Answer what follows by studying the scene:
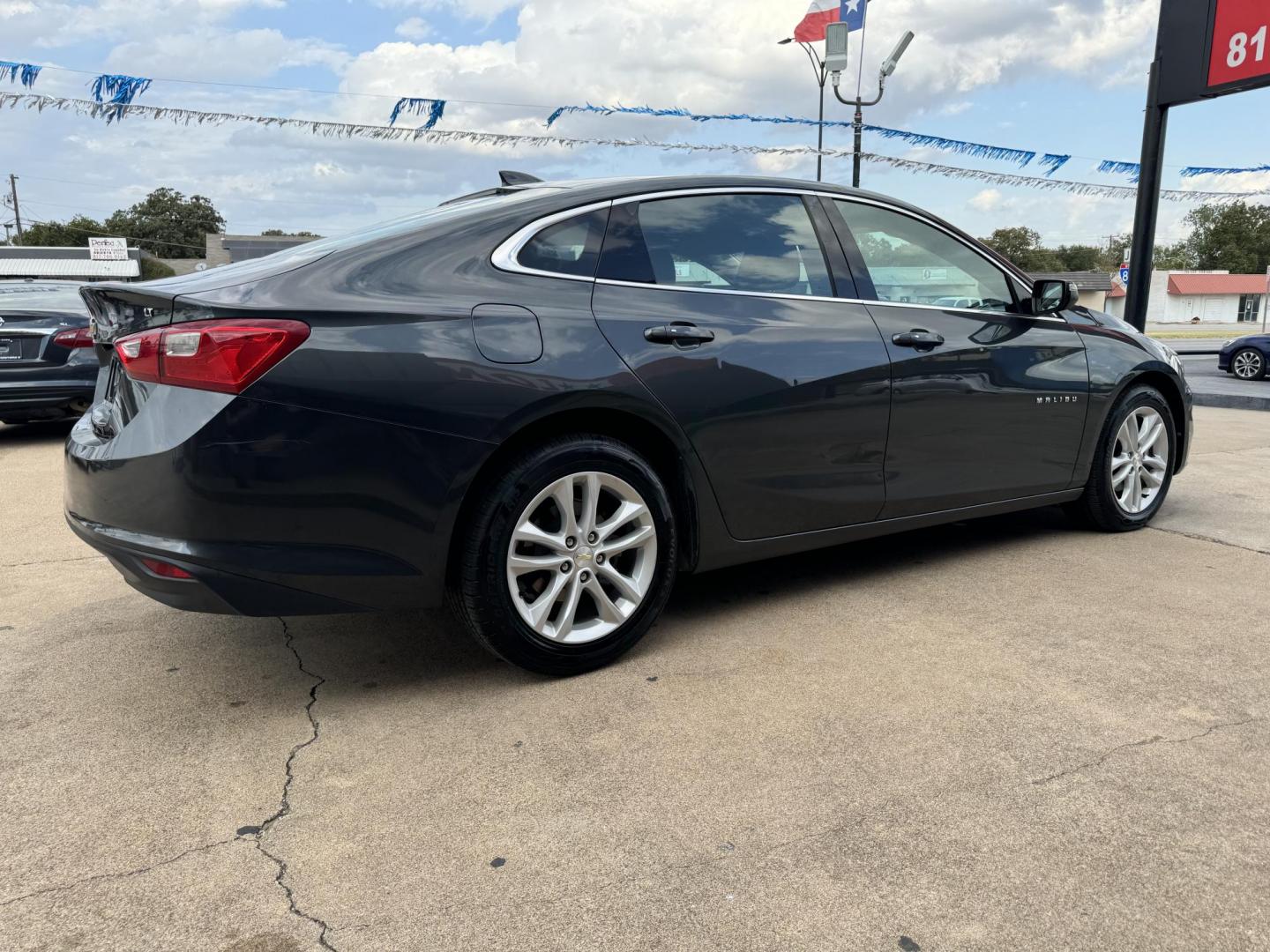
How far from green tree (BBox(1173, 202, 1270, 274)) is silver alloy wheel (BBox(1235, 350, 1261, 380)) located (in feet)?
295

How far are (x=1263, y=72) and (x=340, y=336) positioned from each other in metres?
9.87

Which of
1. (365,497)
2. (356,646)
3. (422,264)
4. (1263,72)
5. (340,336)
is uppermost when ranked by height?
(1263,72)

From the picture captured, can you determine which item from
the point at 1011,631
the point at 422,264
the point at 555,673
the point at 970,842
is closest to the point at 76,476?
the point at 422,264

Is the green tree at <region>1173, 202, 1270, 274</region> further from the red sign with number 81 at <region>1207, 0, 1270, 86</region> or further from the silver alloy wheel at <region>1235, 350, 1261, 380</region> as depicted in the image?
the red sign with number 81 at <region>1207, 0, 1270, 86</region>

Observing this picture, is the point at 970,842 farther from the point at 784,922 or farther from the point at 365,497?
the point at 365,497

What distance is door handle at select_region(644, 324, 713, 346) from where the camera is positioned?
10.3 feet

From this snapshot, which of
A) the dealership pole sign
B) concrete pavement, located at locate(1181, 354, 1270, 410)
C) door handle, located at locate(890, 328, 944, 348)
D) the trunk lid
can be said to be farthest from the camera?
concrete pavement, located at locate(1181, 354, 1270, 410)

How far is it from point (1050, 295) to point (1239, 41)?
7.20 meters

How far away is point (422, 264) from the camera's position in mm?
2887

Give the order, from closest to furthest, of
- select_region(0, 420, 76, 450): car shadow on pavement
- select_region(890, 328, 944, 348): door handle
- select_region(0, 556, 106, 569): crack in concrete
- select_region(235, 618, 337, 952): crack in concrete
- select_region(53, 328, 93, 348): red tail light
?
select_region(235, 618, 337, 952): crack in concrete, select_region(890, 328, 944, 348): door handle, select_region(0, 556, 106, 569): crack in concrete, select_region(53, 328, 93, 348): red tail light, select_region(0, 420, 76, 450): car shadow on pavement

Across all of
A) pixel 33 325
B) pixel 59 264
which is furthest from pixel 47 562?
pixel 59 264

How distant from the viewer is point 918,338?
3.81 metres

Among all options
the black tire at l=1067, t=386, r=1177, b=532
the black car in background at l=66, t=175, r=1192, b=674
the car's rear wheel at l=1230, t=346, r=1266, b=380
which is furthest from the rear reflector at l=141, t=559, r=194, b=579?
the car's rear wheel at l=1230, t=346, r=1266, b=380

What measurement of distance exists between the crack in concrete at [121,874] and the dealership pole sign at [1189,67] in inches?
400
